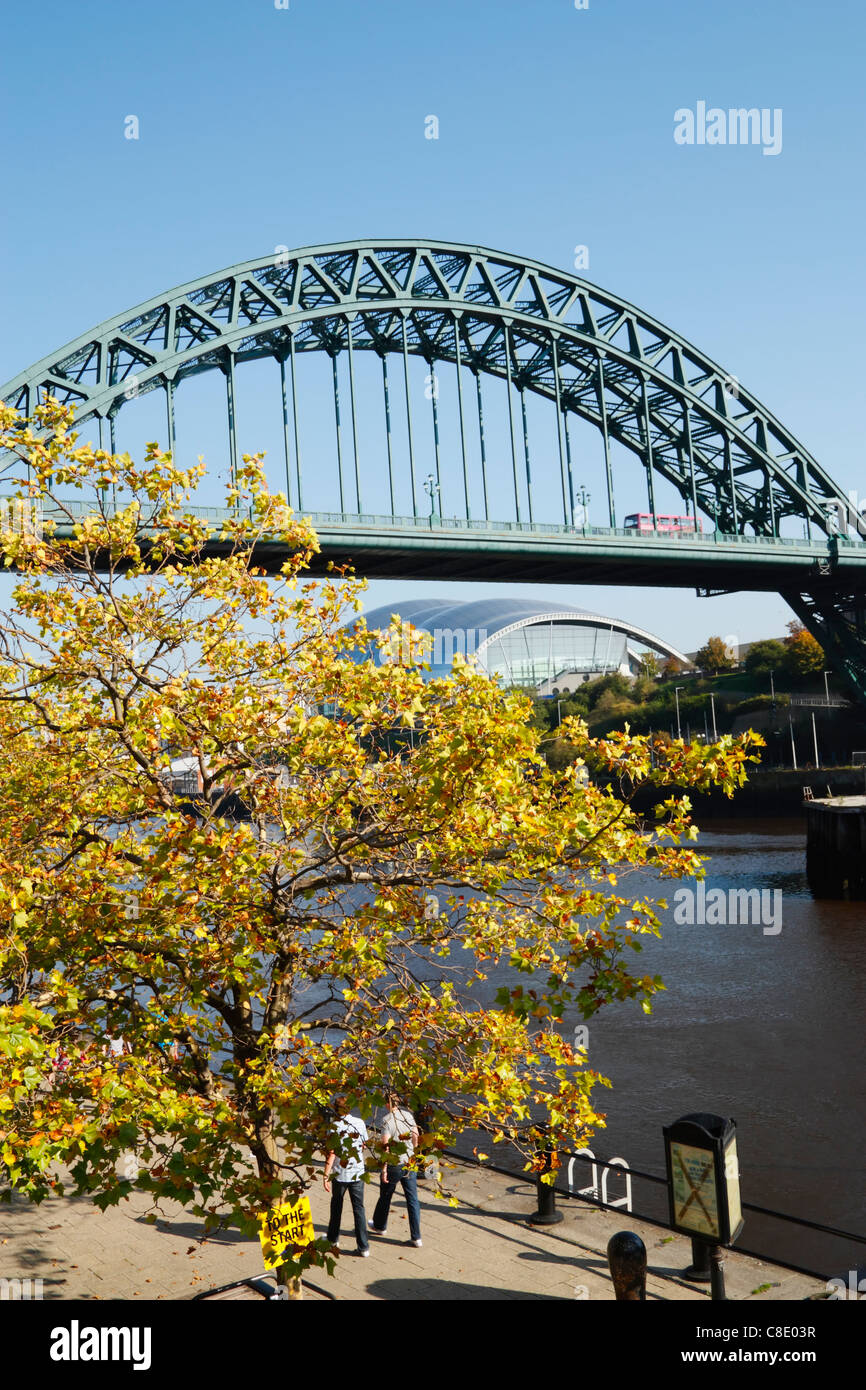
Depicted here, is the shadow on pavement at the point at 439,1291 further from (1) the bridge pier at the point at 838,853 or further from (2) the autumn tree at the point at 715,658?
(2) the autumn tree at the point at 715,658

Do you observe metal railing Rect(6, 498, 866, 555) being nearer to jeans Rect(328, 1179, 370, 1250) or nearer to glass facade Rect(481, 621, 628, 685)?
Result: jeans Rect(328, 1179, 370, 1250)

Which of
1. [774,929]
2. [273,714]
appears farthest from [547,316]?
[273,714]

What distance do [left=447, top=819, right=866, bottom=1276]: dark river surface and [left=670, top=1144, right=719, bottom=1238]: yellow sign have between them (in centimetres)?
695

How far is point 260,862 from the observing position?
9117mm

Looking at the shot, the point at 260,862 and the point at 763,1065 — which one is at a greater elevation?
the point at 260,862

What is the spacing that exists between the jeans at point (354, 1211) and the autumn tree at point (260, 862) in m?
2.35

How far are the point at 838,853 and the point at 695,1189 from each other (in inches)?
1768

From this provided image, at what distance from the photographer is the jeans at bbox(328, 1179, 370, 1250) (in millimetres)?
12727

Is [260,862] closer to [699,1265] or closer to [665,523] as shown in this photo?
[699,1265]

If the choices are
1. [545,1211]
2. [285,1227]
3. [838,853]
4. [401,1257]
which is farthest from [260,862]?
[838,853]

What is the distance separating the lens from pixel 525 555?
66.1 meters

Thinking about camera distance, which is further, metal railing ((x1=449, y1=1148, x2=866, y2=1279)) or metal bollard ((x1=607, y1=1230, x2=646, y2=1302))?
metal railing ((x1=449, y1=1148, x2=866, y2=1279))
